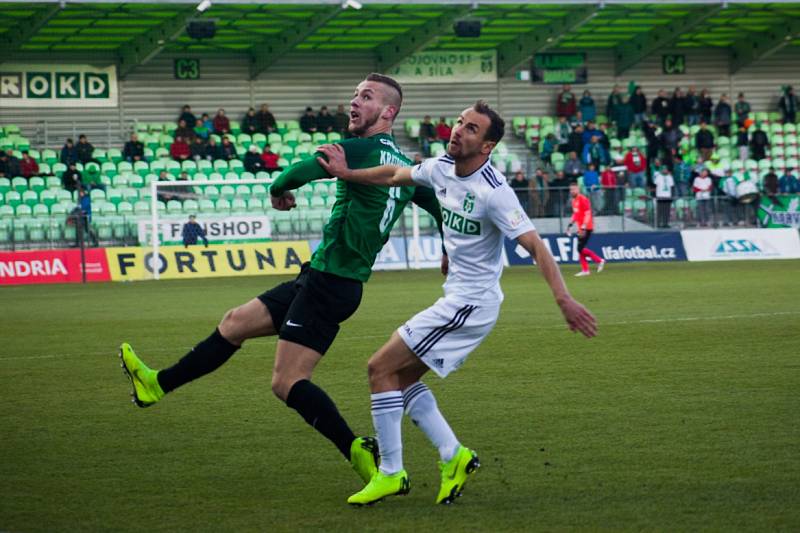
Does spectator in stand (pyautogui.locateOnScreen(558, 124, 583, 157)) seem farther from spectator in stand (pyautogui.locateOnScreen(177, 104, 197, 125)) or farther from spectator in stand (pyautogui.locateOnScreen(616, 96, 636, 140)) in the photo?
spectator in stand (pyautogui.locateOnScreen(177, 104, 197, 125))

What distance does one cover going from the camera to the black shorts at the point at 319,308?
6.52 meters

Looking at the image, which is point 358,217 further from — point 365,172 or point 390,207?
point 365,172

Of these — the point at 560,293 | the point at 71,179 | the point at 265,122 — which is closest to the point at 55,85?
the point at 265,122

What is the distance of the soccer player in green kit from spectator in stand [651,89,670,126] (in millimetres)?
33611

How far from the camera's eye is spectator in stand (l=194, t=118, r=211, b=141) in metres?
34.7

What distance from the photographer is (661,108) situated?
3934cm

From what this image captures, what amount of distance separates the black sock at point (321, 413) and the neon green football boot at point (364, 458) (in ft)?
0.23

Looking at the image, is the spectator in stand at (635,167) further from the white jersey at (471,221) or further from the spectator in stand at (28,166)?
the white jersey at (471,221)

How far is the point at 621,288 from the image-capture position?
2195cm

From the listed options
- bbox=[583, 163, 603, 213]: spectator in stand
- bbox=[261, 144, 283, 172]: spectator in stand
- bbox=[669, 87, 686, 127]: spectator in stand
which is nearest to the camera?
bbox=[583, 163, 603, 213]: spectator in stand

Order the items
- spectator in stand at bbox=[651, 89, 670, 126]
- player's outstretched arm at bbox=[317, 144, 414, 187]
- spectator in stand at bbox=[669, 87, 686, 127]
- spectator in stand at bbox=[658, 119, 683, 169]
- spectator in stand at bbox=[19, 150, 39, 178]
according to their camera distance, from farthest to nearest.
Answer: spectator in stand at bbox=[669, 87, 686, 127] → spectator in stand at bbox=[651, 89, 670, 126] → spectator in stand at bbox=[658, 119, 683, 169] → spectator in stand at bbox=[19, 150, 39, 178] → player's outstretched arm at bbox=[317, 144, 414, 187]

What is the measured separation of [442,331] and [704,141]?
3399cm

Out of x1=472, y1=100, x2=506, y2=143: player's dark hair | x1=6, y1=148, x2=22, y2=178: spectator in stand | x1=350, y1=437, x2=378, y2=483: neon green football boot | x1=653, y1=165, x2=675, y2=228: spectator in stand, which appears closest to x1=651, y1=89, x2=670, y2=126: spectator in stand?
x1=653, y1=165, x2=675, y2=228: spectator in stand

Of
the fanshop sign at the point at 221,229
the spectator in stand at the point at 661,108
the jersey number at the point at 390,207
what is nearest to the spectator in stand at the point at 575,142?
the spectator in stand at the point at 661,108
